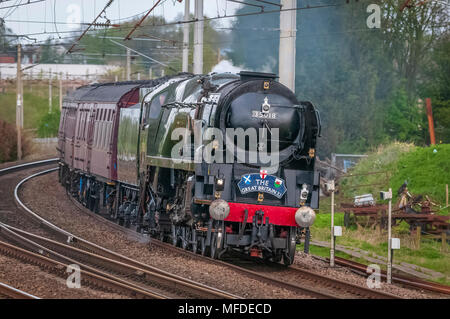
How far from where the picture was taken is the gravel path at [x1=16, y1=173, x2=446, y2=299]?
11.7 metres

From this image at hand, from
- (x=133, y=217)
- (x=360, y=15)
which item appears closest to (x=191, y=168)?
(x=133, y=217)

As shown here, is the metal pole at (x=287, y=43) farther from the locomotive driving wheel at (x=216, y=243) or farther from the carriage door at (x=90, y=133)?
the carriage door at (x=90, y=133)

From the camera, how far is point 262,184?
1352 centimetres

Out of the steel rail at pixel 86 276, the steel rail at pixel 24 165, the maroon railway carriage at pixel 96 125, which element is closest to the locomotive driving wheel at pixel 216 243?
the steel rail at pixel 86 276

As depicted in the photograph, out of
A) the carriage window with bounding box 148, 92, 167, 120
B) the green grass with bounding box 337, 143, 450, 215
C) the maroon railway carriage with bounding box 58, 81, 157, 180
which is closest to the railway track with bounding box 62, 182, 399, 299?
the carriage window with bounding box 148, 92, 167, 120

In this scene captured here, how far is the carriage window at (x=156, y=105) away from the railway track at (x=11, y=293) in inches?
254

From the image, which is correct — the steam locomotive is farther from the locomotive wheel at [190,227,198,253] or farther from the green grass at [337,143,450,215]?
the green grass at [337,143,450,215]

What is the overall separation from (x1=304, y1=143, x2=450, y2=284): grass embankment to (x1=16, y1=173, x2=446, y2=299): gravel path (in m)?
2.74

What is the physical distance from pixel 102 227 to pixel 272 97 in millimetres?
8423

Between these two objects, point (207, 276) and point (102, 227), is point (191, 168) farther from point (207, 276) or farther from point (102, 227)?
point (102, 227)

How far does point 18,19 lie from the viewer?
99.6 feet

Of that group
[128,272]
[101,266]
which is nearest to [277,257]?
[128,272]

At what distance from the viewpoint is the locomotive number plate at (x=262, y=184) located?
529 inches

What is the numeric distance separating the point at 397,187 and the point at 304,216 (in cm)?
1254
